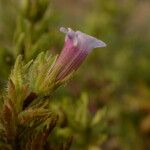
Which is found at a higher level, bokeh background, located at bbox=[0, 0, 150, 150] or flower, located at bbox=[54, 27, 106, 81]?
flower, located at bbox=[54, 27, 106, 81]

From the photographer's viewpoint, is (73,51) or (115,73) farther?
(115,73)

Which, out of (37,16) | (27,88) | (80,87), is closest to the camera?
(27,88)

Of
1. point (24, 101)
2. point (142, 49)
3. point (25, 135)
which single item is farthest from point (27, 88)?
point (142, 49)

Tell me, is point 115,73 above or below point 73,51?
below

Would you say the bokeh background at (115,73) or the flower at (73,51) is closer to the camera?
the flower at (73,51)

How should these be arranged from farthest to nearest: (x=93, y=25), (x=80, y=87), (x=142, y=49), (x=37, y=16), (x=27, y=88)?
(x=142, y=49), (x=93, y=25), (x=80, y=87), (x=37, y=16), (x=27, y=88)

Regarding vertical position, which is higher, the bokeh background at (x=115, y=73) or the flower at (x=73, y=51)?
the flower at (x=73, y=51)

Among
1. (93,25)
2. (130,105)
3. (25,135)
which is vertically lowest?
(130,105)

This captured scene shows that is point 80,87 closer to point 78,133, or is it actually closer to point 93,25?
point 93,25
